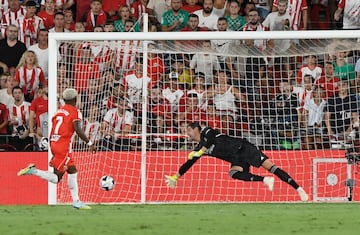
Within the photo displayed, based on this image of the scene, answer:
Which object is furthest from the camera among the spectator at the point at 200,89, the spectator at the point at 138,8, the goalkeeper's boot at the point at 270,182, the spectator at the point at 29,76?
the spectator at the point at 138,8

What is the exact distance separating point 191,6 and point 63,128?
26.1 feet

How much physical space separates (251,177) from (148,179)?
198 cm

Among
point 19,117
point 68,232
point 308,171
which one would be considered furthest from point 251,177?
point 68,232

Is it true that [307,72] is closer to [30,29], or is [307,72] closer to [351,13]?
[351,13]

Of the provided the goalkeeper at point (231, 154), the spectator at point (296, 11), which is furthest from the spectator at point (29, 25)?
the goalkeeper at point (231, 154)

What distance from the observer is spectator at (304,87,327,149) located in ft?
65.8

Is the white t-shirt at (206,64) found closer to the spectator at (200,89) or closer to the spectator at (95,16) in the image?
the spectator at (200,89)

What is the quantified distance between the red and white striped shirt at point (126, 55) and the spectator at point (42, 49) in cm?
262

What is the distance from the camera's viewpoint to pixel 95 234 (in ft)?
39.4

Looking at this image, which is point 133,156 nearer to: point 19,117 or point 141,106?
point 141,106

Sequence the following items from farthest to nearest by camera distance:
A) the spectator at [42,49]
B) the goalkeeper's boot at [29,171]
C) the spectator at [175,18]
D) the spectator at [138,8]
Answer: the spectator at [138,8] → the spectator at [175,18] → the spectator at [42,49] → the goalkeeper's boot at [29,171]

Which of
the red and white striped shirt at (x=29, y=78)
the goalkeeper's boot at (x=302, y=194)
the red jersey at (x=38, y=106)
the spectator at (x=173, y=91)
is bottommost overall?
the goalkeeper's boot at (x=302, y=194)

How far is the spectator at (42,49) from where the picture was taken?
22.9 m

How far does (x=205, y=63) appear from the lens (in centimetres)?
2077
